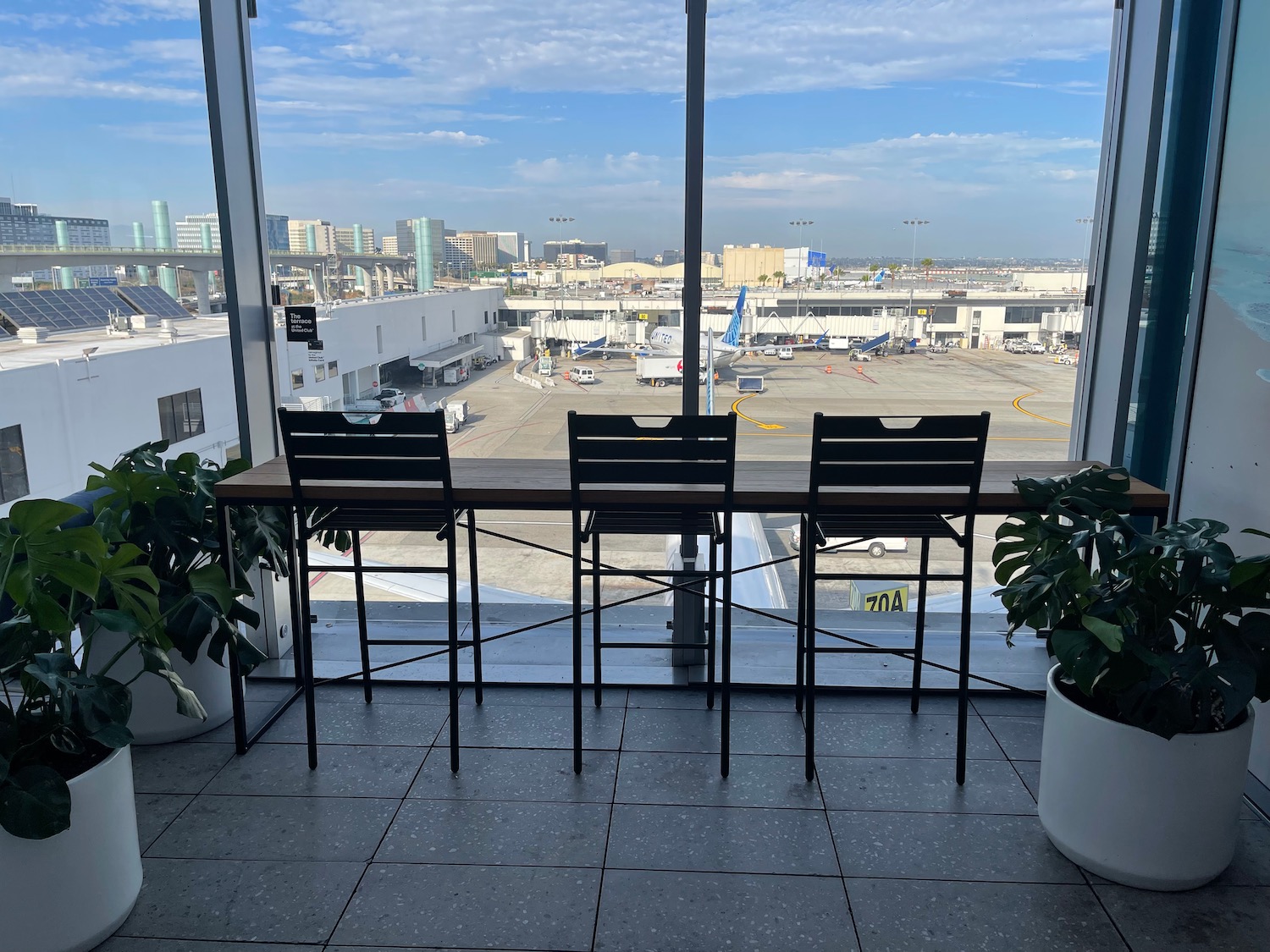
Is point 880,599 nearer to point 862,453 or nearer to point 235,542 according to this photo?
point 862,453

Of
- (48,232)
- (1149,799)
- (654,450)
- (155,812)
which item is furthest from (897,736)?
(48,232)

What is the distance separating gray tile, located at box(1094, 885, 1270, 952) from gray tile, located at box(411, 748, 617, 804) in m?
1.37

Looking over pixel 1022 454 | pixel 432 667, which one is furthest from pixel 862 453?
pixel 432 667

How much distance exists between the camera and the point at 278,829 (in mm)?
2445

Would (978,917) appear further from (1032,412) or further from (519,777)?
(1032,412)

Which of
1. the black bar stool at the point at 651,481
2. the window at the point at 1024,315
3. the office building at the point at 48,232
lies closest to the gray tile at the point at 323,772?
the black bar stool at the point at 651,481

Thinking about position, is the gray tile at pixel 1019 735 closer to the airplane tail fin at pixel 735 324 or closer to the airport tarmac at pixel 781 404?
the airport tarmac at pixel 781 404

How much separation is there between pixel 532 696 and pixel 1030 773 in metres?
1.75

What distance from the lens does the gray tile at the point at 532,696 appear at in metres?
3.22

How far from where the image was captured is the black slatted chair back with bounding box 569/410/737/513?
2.49 meters

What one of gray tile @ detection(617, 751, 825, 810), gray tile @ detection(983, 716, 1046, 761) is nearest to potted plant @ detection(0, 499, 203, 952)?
gray tile @ detection(617, 751, 825, 810)

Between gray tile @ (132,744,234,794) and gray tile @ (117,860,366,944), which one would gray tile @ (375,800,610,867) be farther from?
gray tile @ (132,744,234,794)

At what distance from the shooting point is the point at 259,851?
2.34 metres

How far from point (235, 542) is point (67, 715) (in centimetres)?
108
